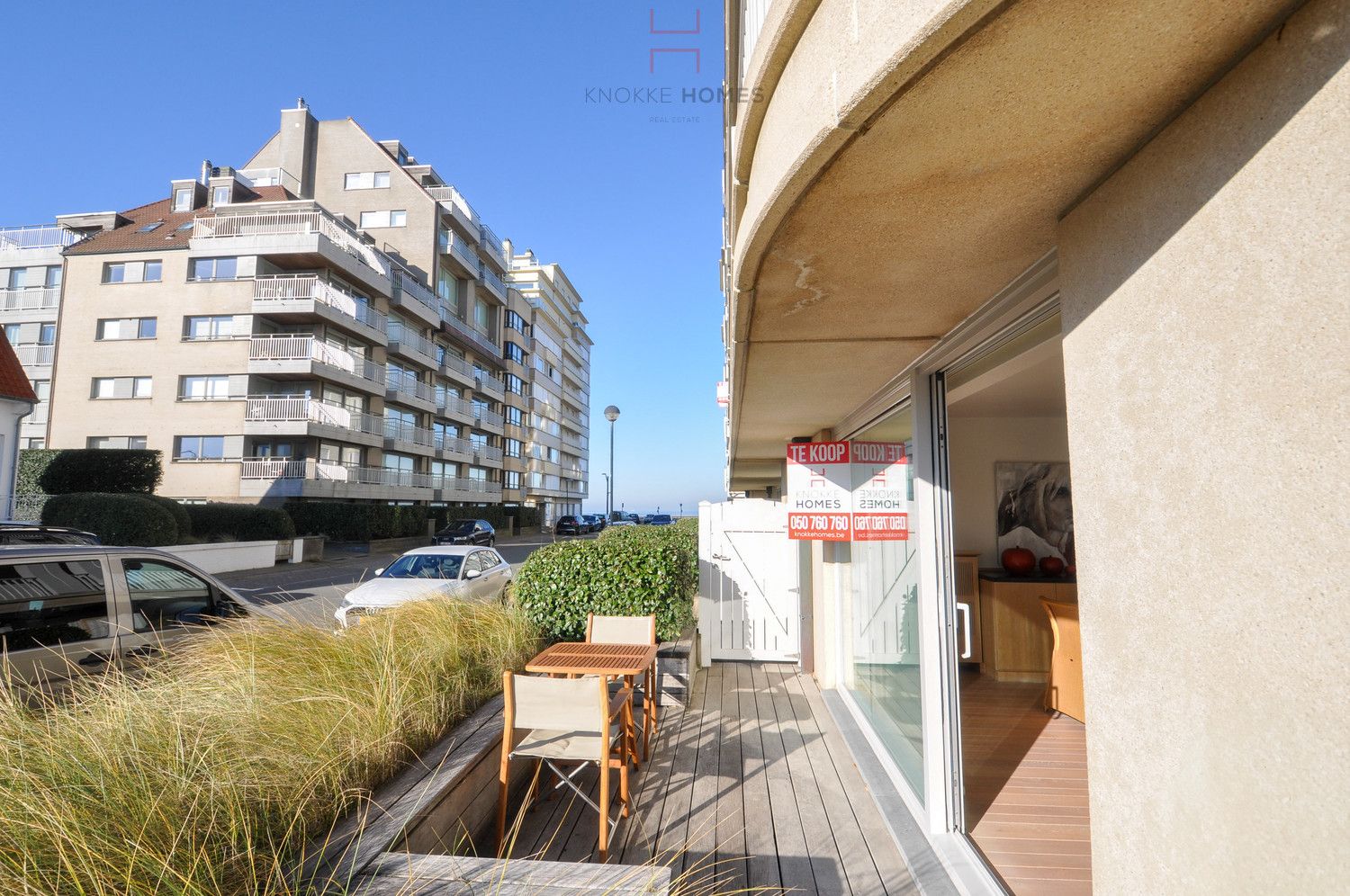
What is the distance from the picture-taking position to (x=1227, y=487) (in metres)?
1.33

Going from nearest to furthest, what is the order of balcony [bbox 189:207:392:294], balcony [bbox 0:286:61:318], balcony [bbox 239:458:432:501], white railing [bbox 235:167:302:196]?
balcony [bbox 239:458:432:501] < balcony [bbox 189:207:392:294] < white railing [bbox 235:167:302:196] < balcony [bbox 0:286:61:318]

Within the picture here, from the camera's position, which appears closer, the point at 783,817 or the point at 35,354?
the point at 783,817

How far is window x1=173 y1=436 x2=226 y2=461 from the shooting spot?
27.3 metres

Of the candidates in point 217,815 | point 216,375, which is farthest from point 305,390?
point 217,815

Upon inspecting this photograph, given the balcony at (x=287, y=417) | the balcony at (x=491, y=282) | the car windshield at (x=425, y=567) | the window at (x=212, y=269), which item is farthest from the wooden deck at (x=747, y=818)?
the balcony at (x=491, y=282)

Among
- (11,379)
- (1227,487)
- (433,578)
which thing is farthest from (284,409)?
(1227,487)

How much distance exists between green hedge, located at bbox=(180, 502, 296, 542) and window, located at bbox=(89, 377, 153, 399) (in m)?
8.89

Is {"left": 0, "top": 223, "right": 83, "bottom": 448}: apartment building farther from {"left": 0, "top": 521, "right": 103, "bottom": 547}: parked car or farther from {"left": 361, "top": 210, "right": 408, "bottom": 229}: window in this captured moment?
{"left": 0, "top": 521, "right": 103, "bottom": 547}: parked car

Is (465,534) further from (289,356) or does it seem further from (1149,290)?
(1149,290)

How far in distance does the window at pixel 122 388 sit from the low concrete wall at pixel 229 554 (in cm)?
1238

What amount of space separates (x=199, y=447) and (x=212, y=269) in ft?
23.3

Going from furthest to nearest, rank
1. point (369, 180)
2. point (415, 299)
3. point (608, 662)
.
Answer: point (369, 180) < point (415, 299) < point (608, 662)

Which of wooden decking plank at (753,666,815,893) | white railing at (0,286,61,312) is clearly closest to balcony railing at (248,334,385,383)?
white railing at (0,286,61,312)

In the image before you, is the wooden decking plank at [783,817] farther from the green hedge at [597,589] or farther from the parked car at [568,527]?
the parked car at [568,527]
